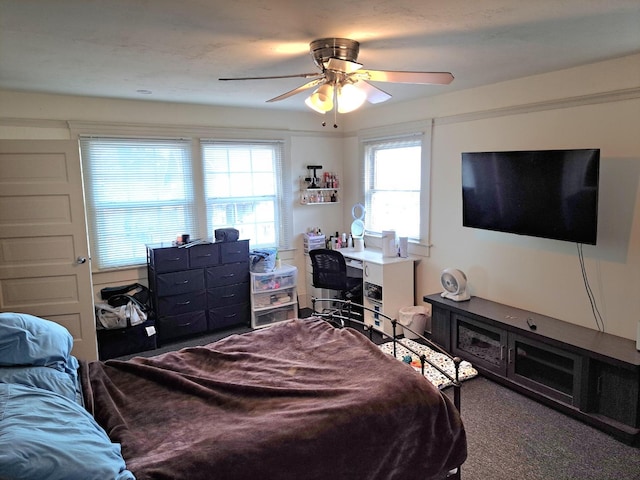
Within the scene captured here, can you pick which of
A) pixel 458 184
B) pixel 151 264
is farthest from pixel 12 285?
pixel 458 184

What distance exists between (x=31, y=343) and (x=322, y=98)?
79.6 inches

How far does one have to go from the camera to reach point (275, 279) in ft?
16.3

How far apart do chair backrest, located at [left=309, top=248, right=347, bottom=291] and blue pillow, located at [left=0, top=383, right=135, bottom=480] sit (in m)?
3.07

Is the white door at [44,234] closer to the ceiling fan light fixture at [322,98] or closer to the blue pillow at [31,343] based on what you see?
the blue pillow at [31,343]

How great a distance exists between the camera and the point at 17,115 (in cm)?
389

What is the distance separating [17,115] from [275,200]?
2676 millimetres

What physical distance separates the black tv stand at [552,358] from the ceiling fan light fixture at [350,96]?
80.9 inches

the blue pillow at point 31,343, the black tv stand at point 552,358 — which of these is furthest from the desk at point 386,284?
the blue pillow at point 31,343

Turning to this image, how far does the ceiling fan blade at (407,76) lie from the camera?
2.36m

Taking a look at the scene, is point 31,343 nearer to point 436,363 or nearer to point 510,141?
point 436,363

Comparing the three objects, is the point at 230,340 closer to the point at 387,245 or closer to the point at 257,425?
the point at 257,425

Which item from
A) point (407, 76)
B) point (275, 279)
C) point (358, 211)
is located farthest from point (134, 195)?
point (407, 76)

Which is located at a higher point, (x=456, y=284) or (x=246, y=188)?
(x=246, y=188)

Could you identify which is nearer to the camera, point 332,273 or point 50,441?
point 50,441
